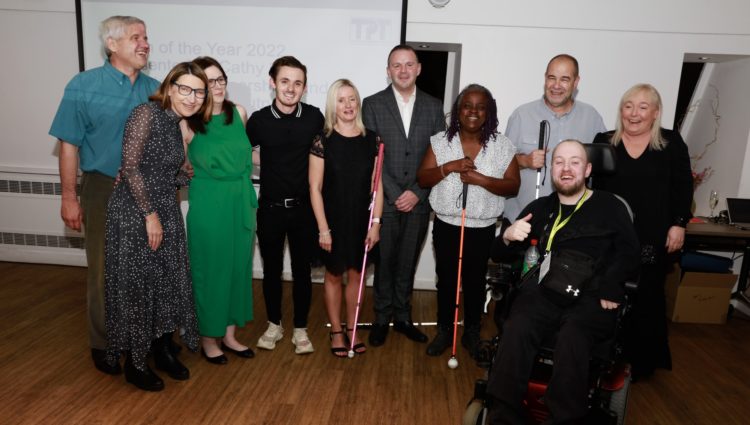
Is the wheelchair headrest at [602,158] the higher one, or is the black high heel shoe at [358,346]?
the wheelchair headrest at [602,158]

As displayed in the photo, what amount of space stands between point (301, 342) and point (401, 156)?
1290mm

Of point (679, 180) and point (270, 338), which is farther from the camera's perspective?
point (270, 338)

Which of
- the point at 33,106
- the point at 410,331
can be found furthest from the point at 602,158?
the point at 33,106

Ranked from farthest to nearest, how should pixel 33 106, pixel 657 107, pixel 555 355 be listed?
1. pixel 33 106
2. pixel 657 107
3. pixel 555 355

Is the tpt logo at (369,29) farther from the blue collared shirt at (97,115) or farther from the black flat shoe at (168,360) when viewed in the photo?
the black flat shoe at (168,360)

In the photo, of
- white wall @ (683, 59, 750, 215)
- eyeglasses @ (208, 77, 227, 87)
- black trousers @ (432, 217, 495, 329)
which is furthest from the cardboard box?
eyeglasses @ (208, 77, 227, 87)

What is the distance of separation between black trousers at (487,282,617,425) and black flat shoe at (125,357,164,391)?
1.72m

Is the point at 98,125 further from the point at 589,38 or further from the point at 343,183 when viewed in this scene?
the point at 589,38

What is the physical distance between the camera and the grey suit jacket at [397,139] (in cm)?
315

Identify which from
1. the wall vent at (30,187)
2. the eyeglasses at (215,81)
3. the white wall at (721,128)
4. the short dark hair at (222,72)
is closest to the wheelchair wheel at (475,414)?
the short dark hair at (222,72)

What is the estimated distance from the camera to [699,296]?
13.0ft

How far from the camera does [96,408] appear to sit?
2547mm

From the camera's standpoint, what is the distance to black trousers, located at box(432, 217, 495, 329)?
3.07 metres

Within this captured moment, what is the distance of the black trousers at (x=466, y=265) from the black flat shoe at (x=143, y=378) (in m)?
1.66
